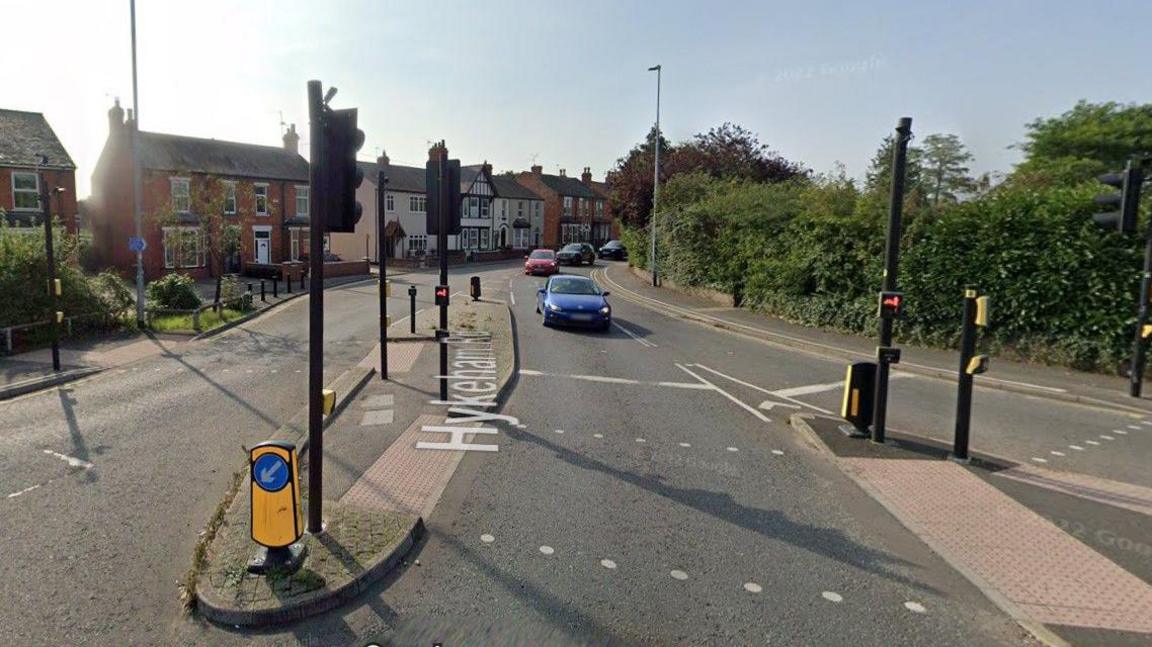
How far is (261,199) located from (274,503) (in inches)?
1455

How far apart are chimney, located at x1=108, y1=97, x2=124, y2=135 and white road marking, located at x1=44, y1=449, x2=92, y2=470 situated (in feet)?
105

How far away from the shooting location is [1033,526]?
18.5 ft

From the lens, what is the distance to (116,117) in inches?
1270

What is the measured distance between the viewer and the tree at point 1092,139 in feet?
67.6

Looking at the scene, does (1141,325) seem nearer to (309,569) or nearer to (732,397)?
(732,397)

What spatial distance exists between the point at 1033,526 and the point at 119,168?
3822cm

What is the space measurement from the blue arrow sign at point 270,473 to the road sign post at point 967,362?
6.54 metres

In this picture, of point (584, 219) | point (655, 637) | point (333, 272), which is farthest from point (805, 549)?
point (584, 219)

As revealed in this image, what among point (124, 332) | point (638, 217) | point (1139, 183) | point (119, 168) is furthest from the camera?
point (638, 217)

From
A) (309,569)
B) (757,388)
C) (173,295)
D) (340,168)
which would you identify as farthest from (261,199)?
Answer: (309,569)

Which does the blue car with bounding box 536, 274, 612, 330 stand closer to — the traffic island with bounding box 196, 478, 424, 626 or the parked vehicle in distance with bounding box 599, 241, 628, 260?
the traffic island with bounding box 196, 478, 424, 626

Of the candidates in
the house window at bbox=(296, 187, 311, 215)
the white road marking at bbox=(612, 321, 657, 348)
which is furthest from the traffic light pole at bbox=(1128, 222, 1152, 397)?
the house window at bbox=(296, 187, 311, 215)

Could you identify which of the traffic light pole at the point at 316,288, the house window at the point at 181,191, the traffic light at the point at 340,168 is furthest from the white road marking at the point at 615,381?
the house window at the point at 181,191

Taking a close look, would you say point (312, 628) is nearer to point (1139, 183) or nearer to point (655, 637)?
point (655, 637)
